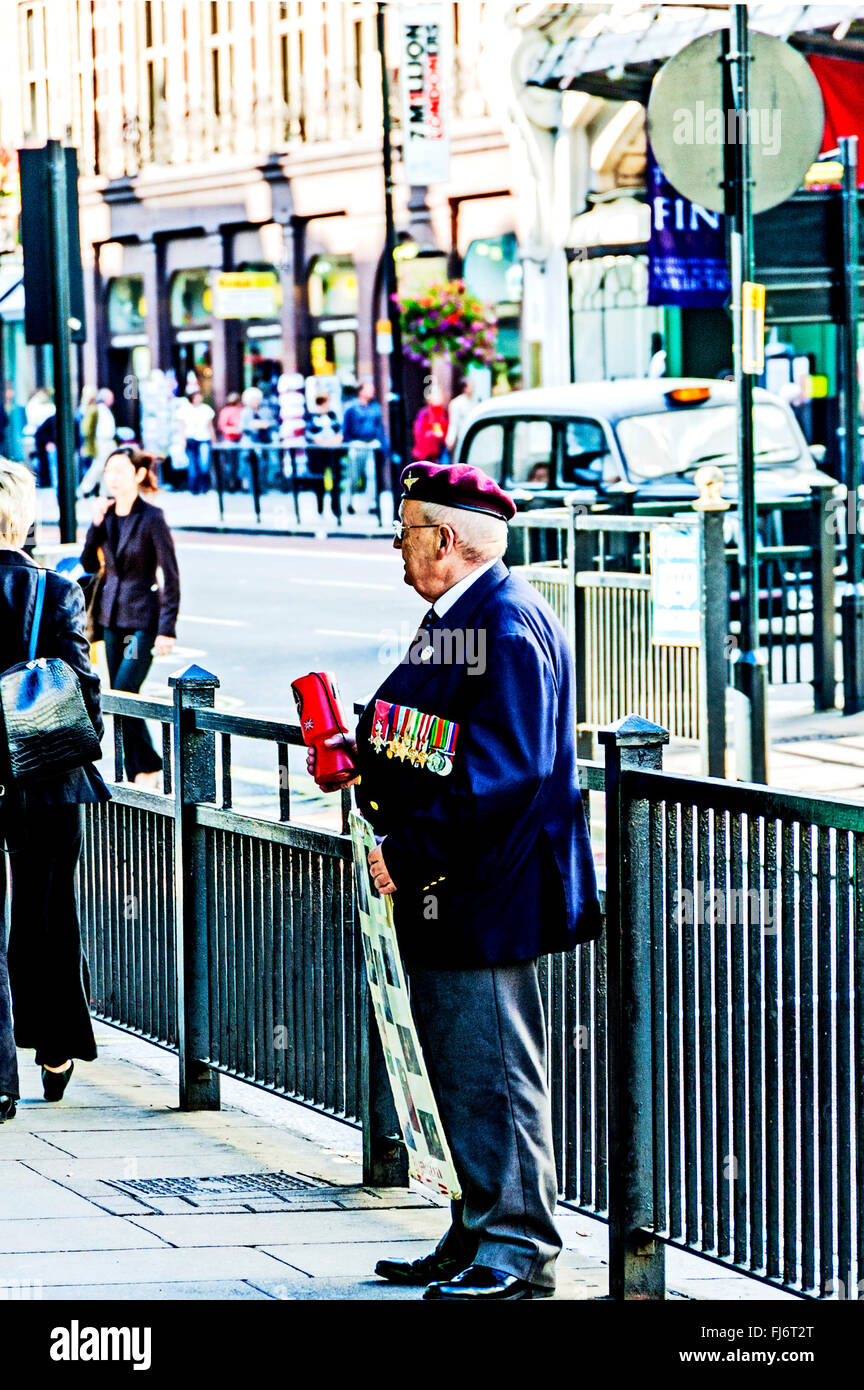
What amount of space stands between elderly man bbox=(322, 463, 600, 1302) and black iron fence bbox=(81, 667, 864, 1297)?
6.3 inches

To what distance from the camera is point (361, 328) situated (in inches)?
1476

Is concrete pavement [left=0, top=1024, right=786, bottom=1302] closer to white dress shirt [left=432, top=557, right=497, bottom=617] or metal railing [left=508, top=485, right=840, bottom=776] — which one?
white dress shirt [left=432, top=557, right=497, bottom=617]

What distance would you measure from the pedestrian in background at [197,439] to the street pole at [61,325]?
26290 mm

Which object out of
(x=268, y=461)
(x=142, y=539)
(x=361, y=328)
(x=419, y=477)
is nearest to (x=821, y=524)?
(x=142, y=539)

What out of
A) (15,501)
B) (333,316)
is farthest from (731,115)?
(333,316)

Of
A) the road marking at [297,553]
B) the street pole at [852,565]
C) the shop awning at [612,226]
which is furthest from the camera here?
the shop awning at [612,226]

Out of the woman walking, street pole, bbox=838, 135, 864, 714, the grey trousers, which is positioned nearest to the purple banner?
street pole, bbox=838, 135, 864, 714

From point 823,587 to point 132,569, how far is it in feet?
12.9

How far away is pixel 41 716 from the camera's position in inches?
222

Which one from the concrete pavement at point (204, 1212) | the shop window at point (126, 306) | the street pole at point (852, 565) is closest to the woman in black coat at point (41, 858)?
the concrete pavement at point (204, 1212)

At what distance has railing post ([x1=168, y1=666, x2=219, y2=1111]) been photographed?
589 cm

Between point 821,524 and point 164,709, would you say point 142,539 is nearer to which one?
point 821,524

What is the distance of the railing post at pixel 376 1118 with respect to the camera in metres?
5.08

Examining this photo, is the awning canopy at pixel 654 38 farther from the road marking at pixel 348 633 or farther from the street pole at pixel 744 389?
the street pole at pixel 744 389
